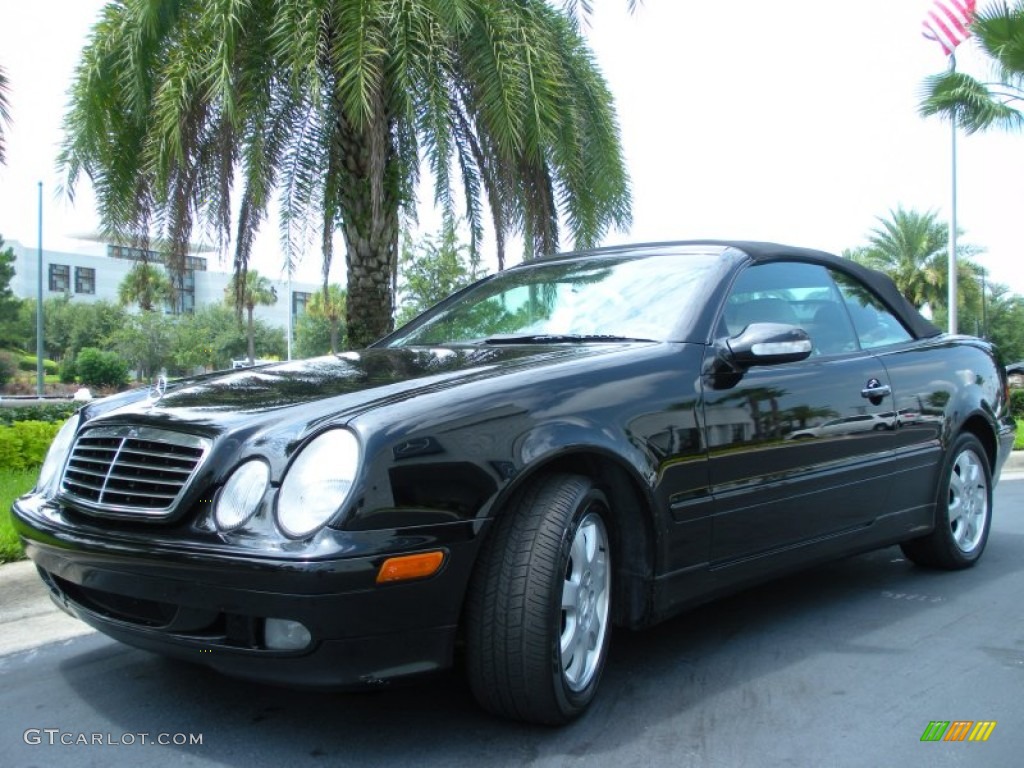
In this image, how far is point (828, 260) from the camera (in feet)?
14.7

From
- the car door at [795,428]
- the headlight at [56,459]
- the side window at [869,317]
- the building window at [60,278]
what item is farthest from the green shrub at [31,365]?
the car door at [795,428]

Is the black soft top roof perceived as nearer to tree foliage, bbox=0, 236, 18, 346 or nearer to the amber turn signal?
the amber turn signal

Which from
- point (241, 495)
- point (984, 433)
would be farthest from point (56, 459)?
point (984, 433)

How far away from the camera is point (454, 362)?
3.32 m

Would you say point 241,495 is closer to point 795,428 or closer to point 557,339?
point 557,339

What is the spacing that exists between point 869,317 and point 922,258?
4567 centimetres

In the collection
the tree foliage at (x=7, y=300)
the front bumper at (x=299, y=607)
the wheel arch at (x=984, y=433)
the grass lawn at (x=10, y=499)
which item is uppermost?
the tree foliage at (x=7, y=300)

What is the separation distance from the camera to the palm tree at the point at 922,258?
45.9m

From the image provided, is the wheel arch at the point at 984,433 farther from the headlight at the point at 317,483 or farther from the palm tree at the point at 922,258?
the palm tree at the point at 922,258

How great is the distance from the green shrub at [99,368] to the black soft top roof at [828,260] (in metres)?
57.8

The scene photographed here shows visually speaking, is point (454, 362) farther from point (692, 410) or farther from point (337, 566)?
point (337, 566)

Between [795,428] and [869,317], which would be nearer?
[795,428]

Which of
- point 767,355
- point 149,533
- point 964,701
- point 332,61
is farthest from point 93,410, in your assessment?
point 332,61

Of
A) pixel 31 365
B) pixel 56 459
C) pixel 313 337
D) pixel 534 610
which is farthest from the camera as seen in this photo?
pixel 31 365
